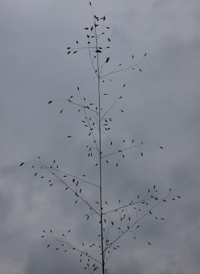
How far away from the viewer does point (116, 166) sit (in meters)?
4.04

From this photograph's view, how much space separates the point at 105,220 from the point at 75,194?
19.3 inches

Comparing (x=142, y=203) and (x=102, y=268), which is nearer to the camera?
(x=102, y=268)

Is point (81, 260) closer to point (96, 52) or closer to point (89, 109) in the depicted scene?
point (89, 109)

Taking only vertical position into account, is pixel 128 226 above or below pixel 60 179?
below

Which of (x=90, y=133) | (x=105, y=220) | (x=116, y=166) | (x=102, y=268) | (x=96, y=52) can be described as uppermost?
(x=96, y=52)

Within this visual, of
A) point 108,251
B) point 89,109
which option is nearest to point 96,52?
point 89,109

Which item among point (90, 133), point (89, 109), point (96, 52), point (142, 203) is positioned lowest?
point (142, 203)

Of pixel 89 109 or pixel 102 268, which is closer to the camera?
pixel 102 268

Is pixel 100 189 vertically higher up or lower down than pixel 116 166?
lower down

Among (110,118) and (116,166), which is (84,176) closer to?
(116,166)

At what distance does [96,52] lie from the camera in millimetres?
4086

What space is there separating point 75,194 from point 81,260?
830 mm

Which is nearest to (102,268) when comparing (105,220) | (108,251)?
(108,251)

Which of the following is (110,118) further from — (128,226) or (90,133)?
(128,226)
